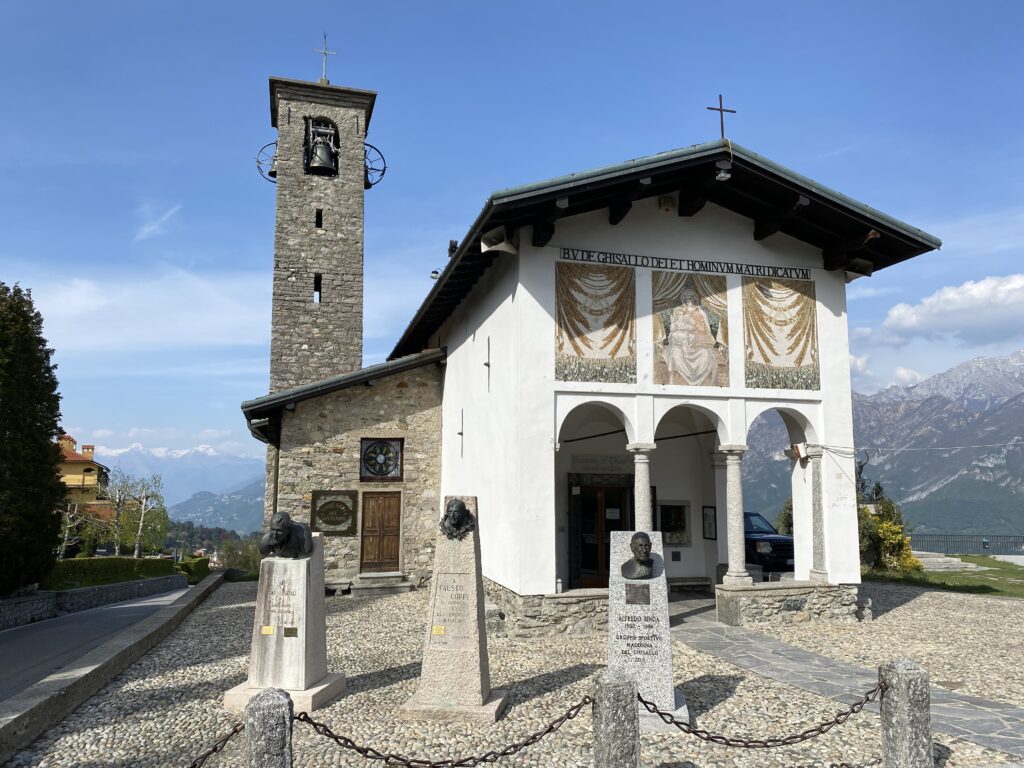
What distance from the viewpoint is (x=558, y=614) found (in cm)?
985

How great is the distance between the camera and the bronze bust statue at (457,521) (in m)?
6.43

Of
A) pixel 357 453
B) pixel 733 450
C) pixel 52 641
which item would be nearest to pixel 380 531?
pixel 357 453

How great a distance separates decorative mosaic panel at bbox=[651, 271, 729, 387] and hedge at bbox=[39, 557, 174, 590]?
17076 mm

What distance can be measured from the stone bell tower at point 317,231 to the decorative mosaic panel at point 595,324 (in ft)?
37.3

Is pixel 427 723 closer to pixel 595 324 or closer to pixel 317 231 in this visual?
pixel 595 324

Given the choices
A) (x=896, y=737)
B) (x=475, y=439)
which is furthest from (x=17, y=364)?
(x=896, y=737)

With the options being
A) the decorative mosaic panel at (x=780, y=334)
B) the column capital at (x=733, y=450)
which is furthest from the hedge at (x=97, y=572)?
the decorative mosaic panel at (x=780, y=334)

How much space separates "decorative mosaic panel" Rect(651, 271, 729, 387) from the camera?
11.0 metres

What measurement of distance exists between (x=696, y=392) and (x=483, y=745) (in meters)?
6.81

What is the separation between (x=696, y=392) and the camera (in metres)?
11.1

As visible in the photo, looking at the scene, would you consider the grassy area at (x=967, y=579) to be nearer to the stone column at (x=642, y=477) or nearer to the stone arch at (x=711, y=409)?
the stone arch at (x=711, y=409)

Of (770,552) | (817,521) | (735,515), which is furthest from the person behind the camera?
(770,552)

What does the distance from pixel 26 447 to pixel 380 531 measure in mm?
7442

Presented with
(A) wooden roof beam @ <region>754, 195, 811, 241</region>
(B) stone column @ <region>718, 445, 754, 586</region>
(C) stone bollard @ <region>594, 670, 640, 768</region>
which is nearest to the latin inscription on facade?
(C) stone bollard @ <region>594, 670, 640, 768</region>
